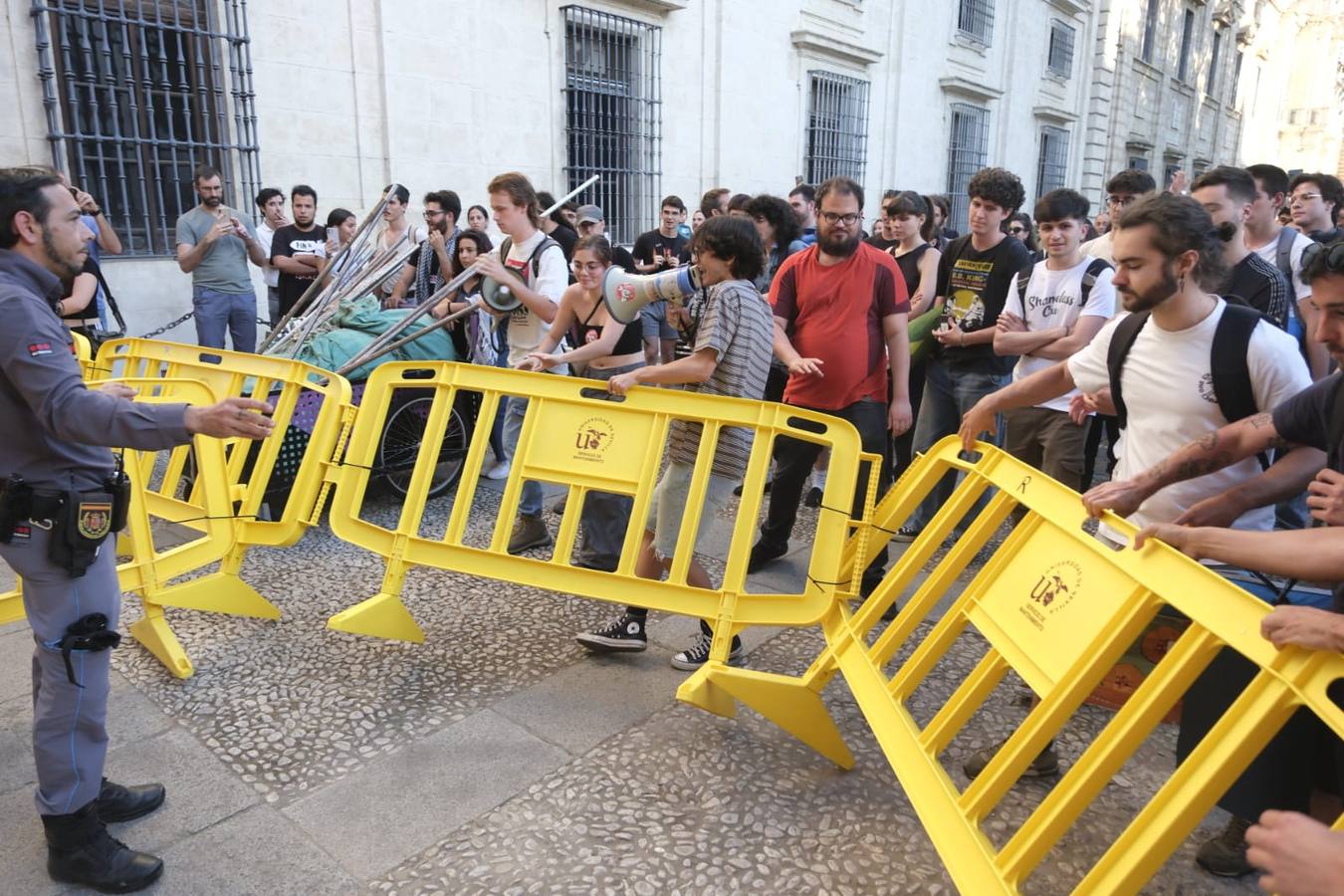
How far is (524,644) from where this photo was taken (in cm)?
383

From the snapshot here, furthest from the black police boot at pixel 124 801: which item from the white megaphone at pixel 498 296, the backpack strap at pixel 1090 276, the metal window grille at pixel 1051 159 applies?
the metal window grille at pixel 1051 159

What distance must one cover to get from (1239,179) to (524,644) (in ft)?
11.6

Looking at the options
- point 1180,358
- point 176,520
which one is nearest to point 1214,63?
point 1180,358

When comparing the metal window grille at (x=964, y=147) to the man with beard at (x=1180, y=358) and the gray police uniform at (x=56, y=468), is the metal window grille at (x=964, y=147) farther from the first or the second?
the gray police uniform at (x=56, y=468)

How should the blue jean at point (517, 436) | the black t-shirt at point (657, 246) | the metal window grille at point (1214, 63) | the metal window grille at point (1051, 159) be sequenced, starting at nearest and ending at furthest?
the blue jean at point (517, 436)
the black t-shirt at point (657, 246)
the metal window grille at point (1051, 159)
the metal window grille at point (1214, 63)

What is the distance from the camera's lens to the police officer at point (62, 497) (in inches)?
88.0

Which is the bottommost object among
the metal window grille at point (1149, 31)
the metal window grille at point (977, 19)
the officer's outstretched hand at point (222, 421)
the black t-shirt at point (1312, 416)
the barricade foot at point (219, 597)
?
the barricade foot at point (219, 597)

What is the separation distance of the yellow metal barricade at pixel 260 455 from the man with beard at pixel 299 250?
351 centimetres

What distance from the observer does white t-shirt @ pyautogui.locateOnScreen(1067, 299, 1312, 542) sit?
8.22 ft

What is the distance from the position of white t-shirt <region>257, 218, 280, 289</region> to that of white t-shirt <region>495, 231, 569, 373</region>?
11.7 ft

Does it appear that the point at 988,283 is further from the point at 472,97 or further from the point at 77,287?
the point at 472,97

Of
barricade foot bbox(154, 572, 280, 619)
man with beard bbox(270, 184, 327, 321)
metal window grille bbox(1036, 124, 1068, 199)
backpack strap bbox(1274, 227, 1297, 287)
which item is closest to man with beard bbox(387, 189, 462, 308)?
man with beard bbox(270, 184, 327, 321)

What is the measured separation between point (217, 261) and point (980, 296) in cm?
603

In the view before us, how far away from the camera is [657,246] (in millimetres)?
9102
